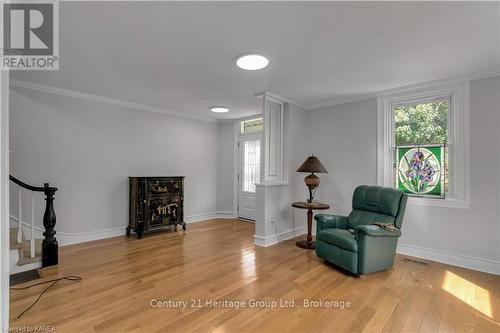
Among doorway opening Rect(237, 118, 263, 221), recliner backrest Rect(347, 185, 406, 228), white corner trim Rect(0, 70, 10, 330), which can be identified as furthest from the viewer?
doorway opening Rect(237, 118, 263, 221)

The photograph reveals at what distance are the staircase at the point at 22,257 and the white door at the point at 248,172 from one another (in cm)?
367

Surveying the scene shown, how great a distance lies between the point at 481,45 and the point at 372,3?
57.3 inches

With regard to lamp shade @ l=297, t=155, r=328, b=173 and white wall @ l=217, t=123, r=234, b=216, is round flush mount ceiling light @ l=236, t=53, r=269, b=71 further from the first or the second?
white wall @ l=217, t=123, r=234, b=216

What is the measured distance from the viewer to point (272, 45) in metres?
2.34

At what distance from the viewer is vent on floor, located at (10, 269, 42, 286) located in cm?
260

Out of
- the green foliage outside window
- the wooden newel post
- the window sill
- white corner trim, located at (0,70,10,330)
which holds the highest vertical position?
the green foliage outside window

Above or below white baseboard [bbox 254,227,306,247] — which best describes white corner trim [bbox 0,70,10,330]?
above

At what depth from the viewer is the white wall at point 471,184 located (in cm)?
293

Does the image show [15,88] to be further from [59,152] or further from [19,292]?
[19,292]

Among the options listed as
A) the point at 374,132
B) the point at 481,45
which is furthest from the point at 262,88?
the point at 481,45

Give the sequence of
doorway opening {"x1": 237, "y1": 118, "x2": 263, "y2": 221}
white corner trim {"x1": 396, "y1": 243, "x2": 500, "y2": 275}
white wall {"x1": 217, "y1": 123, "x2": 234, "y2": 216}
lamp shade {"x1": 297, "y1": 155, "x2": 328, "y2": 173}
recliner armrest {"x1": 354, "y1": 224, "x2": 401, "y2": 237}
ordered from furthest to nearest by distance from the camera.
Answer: white wall {"x1": 217, "y1": 123, "x2": 234, "y2": 216} < doorway opening {"x1": 237, "y1": 118, "x2": 263, "y2": 221} < lamp shade {"x1": 297, "y1": 155, "x2": 328, "y2": 173} < white corner trim {"x1": 396, "y1": 243, "x2": 500, "y2": 275} < recliner armrest {"x1": 354, "y1": 224, "x2": 401, "y2": 237}

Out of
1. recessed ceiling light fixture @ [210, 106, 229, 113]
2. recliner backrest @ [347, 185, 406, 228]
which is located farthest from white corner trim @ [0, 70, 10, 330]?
recessed ceiling light fixture @ [210, 106, 229, 113]

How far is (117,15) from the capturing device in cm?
188

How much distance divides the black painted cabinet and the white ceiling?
160cm
